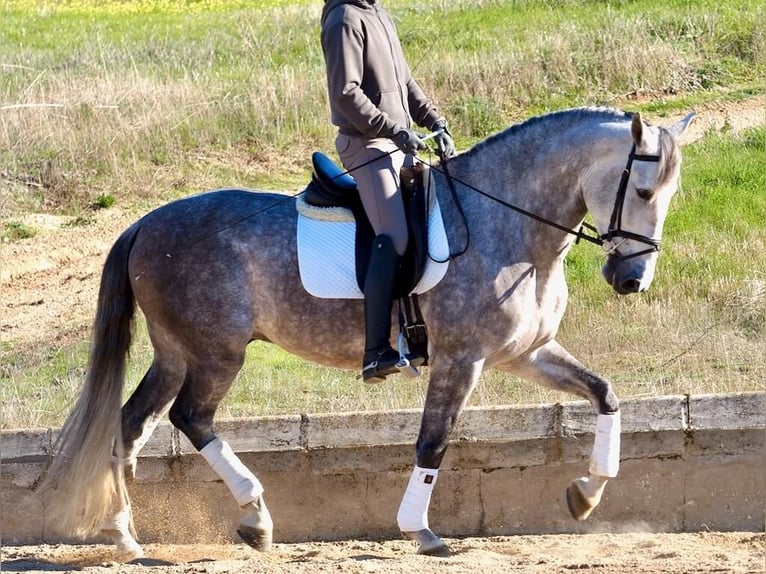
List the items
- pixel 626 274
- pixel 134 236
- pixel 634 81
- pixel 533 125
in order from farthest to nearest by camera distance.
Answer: pixel 634 81
pixel 134 236
pixel 533 125
pixel 626 274

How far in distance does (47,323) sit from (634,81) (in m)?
8.40

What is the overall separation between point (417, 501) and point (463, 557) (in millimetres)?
423

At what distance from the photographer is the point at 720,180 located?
14094 mm

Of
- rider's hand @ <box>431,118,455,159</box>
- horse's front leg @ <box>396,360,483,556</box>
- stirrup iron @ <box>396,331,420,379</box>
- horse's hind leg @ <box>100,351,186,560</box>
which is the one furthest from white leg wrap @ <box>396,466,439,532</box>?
rider's hand @ <box>431,118,455,159</box>

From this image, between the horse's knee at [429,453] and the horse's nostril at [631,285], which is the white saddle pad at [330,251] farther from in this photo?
the horse's nostril at [631,285]

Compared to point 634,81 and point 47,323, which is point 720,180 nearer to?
point 634,81

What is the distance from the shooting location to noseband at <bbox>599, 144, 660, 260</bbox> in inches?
262

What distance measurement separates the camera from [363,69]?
7199 millimetres

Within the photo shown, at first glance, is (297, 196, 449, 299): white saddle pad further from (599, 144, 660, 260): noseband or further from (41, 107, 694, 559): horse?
(599, 144, 660, 260): noseband

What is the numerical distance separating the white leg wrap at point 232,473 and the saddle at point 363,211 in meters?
1.24

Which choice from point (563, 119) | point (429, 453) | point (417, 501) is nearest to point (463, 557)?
point (417, 501)

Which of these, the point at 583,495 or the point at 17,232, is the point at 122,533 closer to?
the point at 583,495

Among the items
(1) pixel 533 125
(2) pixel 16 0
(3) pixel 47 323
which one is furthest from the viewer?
(2) pixel 16 0

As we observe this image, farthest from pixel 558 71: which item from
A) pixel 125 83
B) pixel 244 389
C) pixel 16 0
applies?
pixel 16 0
